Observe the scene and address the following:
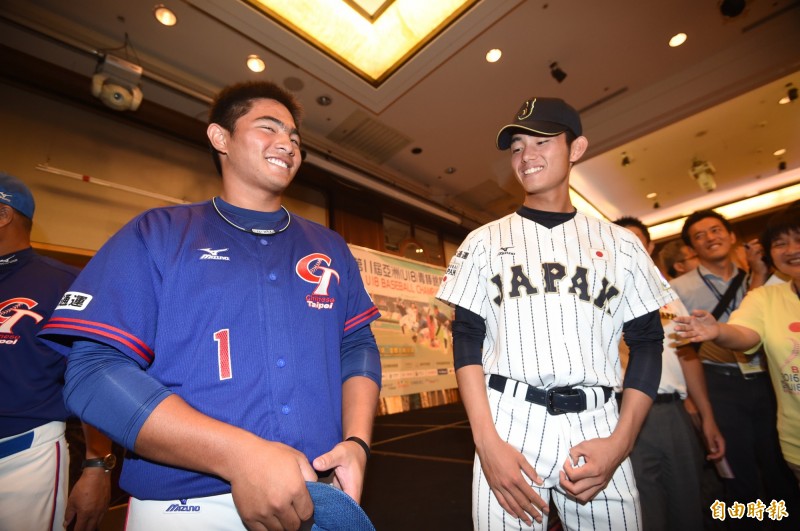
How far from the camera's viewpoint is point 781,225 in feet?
6.64

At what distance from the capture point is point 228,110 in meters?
1.35

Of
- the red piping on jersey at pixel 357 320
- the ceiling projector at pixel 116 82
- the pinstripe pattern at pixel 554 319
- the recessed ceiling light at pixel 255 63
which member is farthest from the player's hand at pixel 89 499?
the recessed ceiling light at pixel 255 63

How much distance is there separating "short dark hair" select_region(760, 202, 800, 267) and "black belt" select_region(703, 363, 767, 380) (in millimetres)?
795

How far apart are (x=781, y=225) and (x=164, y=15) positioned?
18.8ft

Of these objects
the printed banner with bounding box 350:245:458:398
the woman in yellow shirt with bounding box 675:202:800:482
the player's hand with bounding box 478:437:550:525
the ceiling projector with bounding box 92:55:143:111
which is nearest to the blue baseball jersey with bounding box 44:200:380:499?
the player's hand with bounding box 478:437:550:525

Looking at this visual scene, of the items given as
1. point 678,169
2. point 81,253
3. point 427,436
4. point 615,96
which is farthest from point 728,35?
point 81,253

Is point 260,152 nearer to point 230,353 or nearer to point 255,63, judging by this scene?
point 230,353

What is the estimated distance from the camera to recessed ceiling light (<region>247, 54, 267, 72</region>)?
15.4ft

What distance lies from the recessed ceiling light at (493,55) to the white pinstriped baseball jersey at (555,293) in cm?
421

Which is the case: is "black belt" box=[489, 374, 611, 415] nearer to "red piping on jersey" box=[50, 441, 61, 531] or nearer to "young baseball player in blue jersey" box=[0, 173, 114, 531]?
"young baseball player in blue jersey" box=[0, 173, 114, 531]

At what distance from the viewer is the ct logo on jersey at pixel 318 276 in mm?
1098

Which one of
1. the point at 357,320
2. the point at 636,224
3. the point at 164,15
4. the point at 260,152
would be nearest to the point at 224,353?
the point at 357,320

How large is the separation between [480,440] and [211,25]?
511cm

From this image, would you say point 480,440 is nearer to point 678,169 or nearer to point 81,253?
point 81,253
